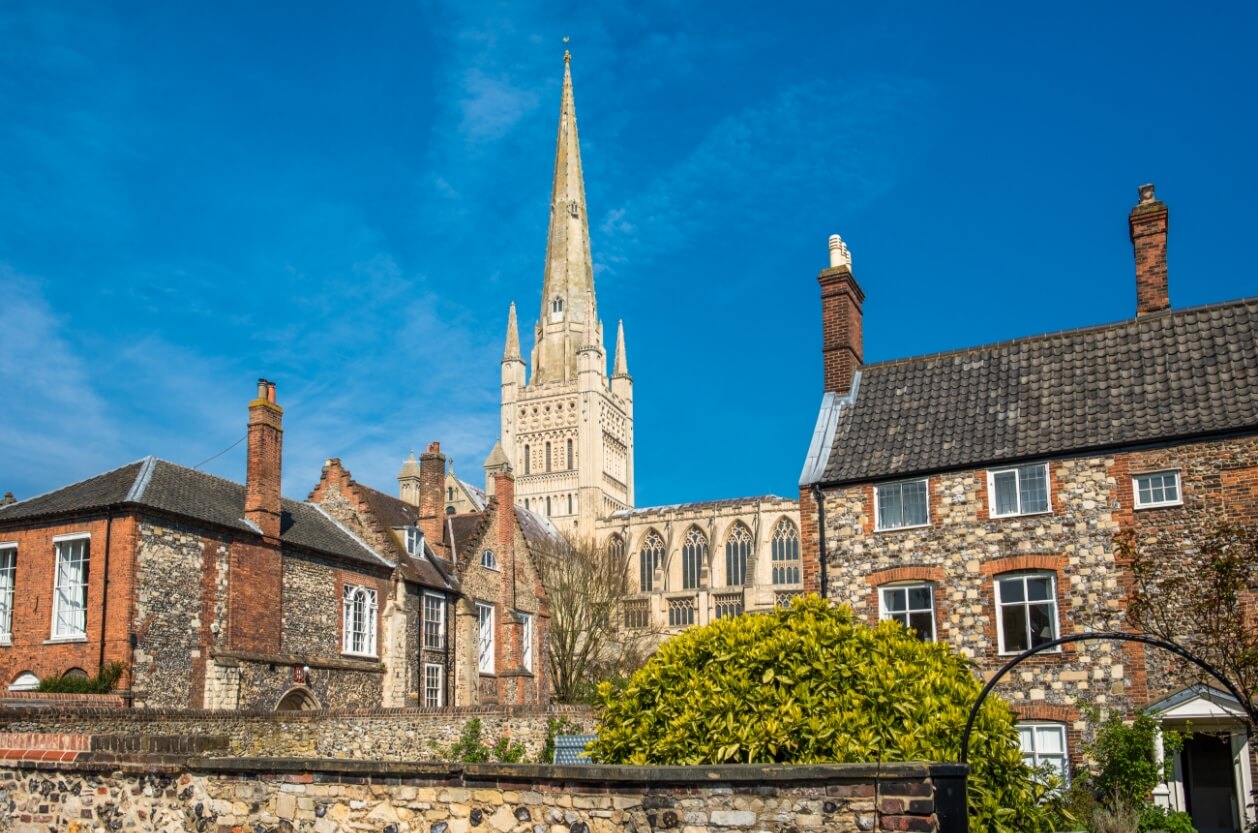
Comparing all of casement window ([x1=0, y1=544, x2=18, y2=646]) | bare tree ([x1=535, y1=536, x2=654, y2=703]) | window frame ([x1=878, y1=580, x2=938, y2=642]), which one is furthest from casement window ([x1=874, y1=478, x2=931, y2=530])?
bare tree ([x1=535, y1=536, x2=654, y2=703])

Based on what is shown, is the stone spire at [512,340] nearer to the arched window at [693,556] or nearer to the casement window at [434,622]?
the arched window at [693,556]

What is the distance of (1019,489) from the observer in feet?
76.6

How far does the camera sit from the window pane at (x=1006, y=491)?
2338 centimetres

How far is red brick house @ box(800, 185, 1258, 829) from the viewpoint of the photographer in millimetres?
21547

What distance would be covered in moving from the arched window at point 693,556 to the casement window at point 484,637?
50941 millimetres

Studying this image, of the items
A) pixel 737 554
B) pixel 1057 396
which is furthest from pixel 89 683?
pixel 737 554

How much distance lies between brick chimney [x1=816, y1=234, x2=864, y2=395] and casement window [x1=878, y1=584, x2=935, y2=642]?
5.46 metres

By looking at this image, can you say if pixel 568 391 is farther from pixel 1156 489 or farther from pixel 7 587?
pixel 1156 489

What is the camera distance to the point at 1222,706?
20.0 m

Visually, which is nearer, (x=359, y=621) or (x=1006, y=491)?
(x=1006, y=491)

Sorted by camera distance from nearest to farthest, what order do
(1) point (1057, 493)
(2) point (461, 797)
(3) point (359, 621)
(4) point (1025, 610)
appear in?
1. (2) point (461, 797)
2. (4) point (1025, 610)
3. (1) point (1057, 493)
4. (3) point (359, 621)

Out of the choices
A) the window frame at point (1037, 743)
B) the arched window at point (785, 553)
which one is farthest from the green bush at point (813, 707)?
the arched window at point (785, 553)

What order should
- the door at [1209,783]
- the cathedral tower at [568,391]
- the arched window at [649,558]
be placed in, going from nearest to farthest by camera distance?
the door at [1209,783]
the arched window at [649,558]
the cathedral tower at [568,391]

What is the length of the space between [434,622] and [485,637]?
408 cm
